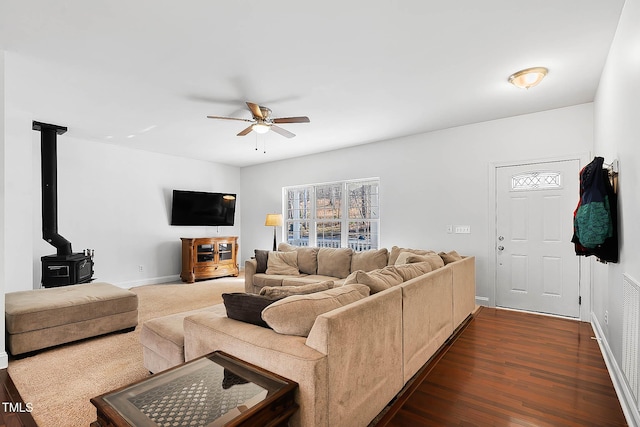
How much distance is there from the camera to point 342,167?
608cm

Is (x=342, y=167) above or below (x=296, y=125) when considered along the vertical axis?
below

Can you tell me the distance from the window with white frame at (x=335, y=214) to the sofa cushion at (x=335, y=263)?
1.01 m

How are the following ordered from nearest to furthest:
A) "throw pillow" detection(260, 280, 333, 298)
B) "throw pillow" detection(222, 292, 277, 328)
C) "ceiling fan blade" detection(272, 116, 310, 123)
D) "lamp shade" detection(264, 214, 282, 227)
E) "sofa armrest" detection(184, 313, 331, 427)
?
"sofa armrest" detection(184, 313, 331, 427)
"throw pillow" detection(222, 292, 277, 328)
"throw pillow" detection(260, 280, 333, 298)
"ceiling fan blade" detection(272, 116, 310, 123)
"lamp shade" detection(264, 214, 282, 227)

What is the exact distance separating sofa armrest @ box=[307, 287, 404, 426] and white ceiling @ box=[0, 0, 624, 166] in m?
1.94

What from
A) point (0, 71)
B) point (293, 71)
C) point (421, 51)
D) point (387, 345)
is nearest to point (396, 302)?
point (387, 345)

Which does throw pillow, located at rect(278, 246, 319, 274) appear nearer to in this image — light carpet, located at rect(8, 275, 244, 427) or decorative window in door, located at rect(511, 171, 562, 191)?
light carpet, located at rect(8, 275, 244, 427)

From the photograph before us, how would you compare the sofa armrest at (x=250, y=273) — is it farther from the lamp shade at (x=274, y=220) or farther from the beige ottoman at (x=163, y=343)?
the beige ottoman at (x=163, y=343)

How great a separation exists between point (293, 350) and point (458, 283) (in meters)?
2.49

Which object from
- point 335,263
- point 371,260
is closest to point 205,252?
point 335,263

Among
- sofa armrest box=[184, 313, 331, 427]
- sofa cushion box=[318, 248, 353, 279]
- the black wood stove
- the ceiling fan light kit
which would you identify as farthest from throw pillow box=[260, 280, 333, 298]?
the black wood stove

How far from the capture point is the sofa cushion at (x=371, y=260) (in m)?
4.51

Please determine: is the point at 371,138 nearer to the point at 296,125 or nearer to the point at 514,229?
the point at 296,125

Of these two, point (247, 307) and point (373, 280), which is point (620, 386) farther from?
point (247, 307)

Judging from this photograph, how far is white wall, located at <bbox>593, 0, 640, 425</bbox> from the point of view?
1.88m
